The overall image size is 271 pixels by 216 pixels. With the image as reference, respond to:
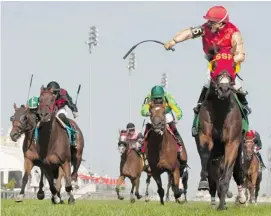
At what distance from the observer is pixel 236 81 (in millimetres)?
15383

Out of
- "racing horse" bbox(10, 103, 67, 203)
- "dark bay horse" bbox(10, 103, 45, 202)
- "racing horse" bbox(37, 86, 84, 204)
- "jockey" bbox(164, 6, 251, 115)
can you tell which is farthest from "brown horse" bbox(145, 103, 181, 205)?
"jockey" bbox(164, 6, 251, 115)

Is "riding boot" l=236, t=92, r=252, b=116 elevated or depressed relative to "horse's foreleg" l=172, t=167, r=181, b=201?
elevated

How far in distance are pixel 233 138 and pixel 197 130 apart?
29.3 inches

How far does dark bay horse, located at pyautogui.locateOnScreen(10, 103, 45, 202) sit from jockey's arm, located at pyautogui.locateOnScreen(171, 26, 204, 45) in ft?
27.0

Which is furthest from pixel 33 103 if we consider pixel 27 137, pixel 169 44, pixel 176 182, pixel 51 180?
pixel 169 44

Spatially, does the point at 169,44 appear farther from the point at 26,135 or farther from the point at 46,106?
the point at 26,135

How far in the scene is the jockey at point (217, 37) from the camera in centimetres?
1521

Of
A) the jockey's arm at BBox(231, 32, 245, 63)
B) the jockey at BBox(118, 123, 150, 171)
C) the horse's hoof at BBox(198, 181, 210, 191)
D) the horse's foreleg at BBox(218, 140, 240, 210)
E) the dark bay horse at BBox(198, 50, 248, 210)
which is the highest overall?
the jockey at BBox(118, 123, 150, 171)

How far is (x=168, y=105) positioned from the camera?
21562mm

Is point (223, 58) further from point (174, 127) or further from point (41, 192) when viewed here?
point (41, 192)

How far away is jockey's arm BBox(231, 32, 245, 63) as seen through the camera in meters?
15.1

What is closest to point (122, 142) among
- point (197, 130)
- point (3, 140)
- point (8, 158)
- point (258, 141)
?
point (258, 141)

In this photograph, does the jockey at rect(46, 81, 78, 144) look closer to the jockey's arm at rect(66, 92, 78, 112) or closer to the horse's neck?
the jockey's arm at rect(66, 92, 78, 112)

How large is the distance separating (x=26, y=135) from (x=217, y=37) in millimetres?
10631
